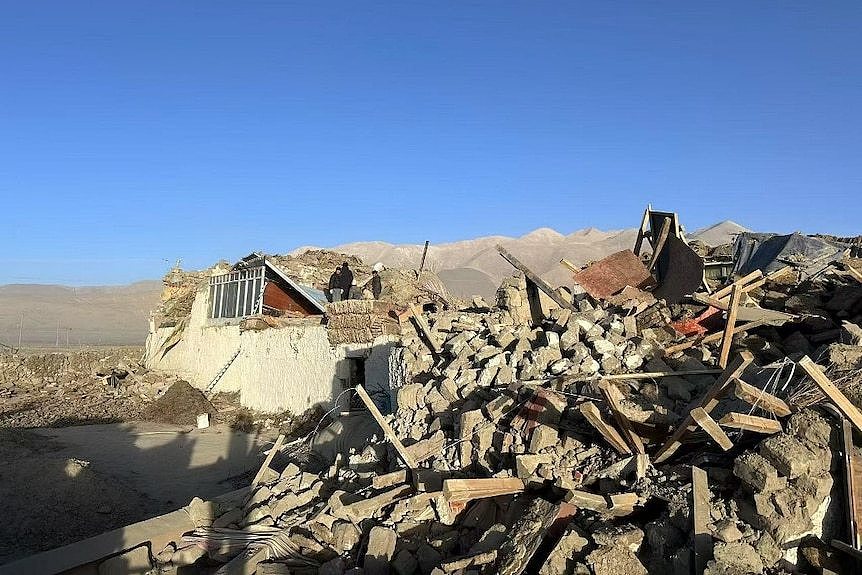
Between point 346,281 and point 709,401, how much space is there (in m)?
16.7

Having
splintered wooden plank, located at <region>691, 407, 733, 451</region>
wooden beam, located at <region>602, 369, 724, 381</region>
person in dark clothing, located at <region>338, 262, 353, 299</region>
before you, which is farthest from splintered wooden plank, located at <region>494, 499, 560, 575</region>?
person in dark clothing, located at <region>338, 262, 353, 299</region>

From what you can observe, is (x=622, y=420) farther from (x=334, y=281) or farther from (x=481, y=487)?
(x=334, y=281)

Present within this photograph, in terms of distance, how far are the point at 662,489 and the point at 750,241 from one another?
11.7 m

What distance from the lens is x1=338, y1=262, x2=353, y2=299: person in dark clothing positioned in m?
20.6

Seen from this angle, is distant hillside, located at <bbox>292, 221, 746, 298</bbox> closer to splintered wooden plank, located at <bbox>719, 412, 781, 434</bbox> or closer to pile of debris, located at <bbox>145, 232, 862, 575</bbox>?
pile of debris, located at <bbox>145, 232, 862, 575</bbox>

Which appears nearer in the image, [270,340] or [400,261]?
[270,340]

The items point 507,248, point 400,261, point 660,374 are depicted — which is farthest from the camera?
point 507,248

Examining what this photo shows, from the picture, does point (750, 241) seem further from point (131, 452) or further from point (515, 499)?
point (131, 452)

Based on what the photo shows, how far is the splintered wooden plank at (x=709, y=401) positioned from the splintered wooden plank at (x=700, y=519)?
475 millimetres

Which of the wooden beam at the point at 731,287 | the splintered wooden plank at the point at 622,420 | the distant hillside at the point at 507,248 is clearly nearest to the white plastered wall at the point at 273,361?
the wooden beam at the point at 731,287

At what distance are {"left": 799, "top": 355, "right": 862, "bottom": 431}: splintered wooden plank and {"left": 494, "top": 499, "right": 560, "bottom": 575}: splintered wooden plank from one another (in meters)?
2.30

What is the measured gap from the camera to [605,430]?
19.1 ft

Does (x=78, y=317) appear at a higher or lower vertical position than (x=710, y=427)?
A: higher

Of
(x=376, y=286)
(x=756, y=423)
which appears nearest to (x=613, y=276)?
(x=756, y=423)
